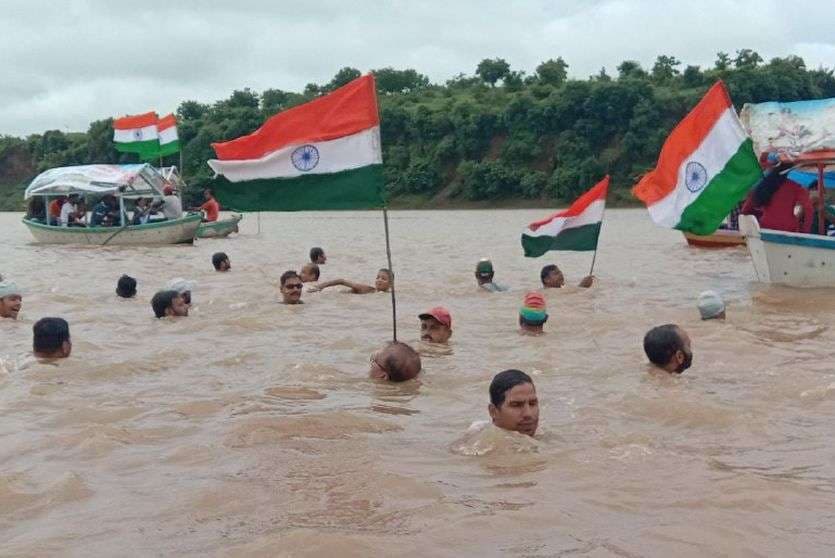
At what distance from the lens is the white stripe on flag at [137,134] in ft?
102

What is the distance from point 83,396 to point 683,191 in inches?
276

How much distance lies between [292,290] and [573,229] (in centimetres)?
402

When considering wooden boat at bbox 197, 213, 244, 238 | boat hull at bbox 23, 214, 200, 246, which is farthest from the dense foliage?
boat hull at bbox 23, 214, 200, 246

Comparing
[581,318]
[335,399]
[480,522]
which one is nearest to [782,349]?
[581,318]

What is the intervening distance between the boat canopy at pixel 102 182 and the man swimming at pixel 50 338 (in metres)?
18.8

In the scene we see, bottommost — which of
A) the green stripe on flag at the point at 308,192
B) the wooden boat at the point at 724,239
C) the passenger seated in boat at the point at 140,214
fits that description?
the wooden boat at the point at 724,239

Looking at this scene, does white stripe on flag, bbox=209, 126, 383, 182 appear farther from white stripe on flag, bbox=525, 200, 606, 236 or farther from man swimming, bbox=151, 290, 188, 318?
white stripe on flag, bbox=525, 200, 606, 236

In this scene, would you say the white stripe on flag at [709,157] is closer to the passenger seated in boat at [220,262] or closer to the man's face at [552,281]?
the man's face at [552,281]

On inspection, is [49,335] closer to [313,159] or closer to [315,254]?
[313,159]

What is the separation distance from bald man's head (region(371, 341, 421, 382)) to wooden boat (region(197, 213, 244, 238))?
23.0 meters

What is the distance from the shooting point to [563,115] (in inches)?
2409

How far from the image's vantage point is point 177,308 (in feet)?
37.2

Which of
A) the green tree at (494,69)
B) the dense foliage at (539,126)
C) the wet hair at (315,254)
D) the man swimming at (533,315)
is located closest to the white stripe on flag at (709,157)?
the man swimming at (533,315)

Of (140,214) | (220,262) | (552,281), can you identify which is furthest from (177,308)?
(140,214)
